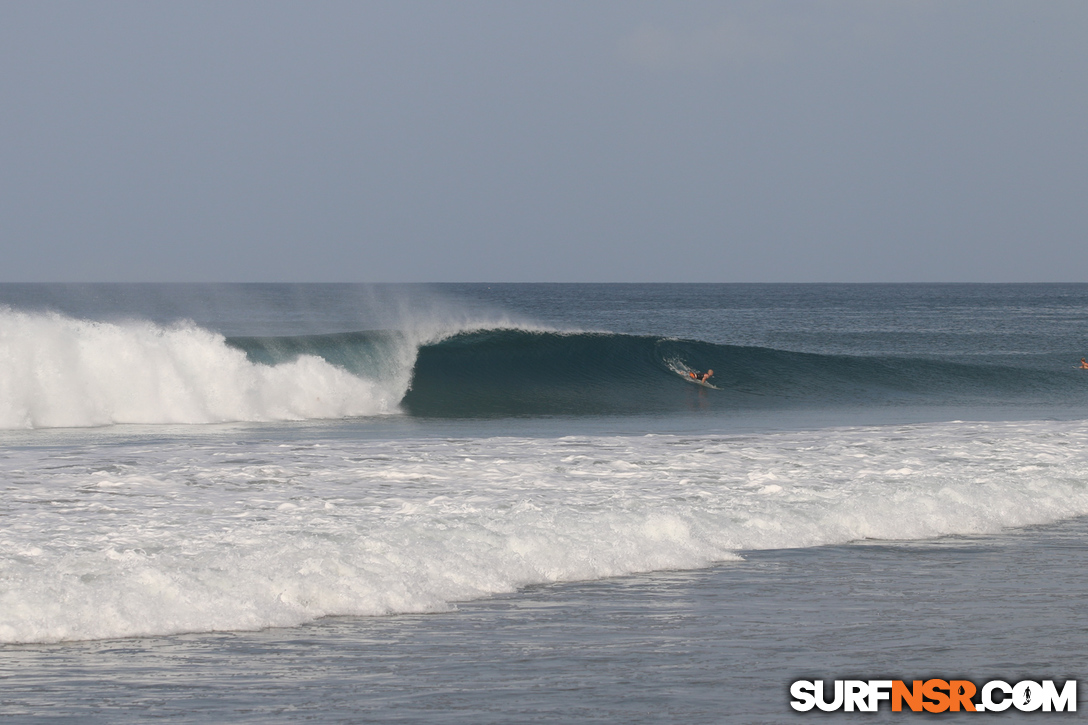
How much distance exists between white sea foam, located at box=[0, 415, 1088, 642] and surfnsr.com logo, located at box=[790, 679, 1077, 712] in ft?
7.08

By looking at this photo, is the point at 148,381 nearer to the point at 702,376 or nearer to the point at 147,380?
the point at 147,380

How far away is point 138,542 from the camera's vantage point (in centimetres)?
616

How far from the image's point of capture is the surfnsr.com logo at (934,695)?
414cm

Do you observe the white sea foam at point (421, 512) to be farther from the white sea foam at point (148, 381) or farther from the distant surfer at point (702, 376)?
the distant surfer at point (702, 376)

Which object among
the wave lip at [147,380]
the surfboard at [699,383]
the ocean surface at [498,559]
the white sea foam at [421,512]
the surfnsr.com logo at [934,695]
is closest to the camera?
the surfnsr.com logo at [934,695]

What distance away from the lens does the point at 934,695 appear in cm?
425

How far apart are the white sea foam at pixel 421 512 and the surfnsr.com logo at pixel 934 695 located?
84.9 inches

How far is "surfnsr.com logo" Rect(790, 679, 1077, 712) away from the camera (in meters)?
4.14

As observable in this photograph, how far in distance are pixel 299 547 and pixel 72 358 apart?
1081cm

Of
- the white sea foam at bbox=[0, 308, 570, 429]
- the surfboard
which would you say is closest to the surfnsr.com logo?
the white sea foam at bbox=[0, 308, 570, 429]

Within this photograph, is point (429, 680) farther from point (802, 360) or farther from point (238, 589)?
point (802, 360)

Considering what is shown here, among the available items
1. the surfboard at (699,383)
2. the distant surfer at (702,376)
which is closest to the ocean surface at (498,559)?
the surfboard at (699,383)

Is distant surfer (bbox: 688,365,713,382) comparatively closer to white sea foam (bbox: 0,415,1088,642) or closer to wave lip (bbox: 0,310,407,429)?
wave lip (bbox: 0,310,407,429)

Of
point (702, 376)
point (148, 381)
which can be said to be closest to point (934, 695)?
point (148, 381)
